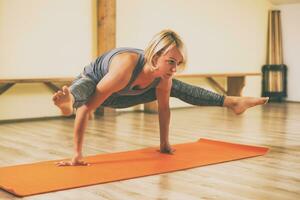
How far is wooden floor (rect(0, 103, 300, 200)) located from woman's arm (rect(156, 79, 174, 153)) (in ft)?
1.12

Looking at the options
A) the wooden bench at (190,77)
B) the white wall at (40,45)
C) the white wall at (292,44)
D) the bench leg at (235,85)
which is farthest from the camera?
the white wall at (292,44)

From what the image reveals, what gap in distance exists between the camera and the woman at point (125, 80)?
8.09 feet

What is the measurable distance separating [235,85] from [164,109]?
395 cm

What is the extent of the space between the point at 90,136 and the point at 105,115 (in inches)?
56.9

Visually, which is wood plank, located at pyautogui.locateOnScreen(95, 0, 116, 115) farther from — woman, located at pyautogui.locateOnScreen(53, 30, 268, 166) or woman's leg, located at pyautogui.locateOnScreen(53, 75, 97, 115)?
woman's leg, located at pyautogui.locateOnScreen(53, 75, 97, 115)

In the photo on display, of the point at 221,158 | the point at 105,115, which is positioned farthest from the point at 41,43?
the point at 221,158

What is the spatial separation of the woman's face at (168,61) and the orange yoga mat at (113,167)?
490 millimetres

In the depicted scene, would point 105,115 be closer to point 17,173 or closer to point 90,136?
point 90,136

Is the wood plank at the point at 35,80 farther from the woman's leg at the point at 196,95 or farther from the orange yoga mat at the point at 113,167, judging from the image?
the woman's leg at the point at 196,95

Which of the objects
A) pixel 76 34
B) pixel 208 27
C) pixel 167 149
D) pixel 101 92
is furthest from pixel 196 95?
pixel 208 27

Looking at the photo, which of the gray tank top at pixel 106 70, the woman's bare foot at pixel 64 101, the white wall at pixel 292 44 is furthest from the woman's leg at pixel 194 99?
the white wall at pixel 292 44

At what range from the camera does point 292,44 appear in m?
7.47

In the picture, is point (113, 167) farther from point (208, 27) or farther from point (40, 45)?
point (208, 27)

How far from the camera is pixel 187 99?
2898 millimetres
